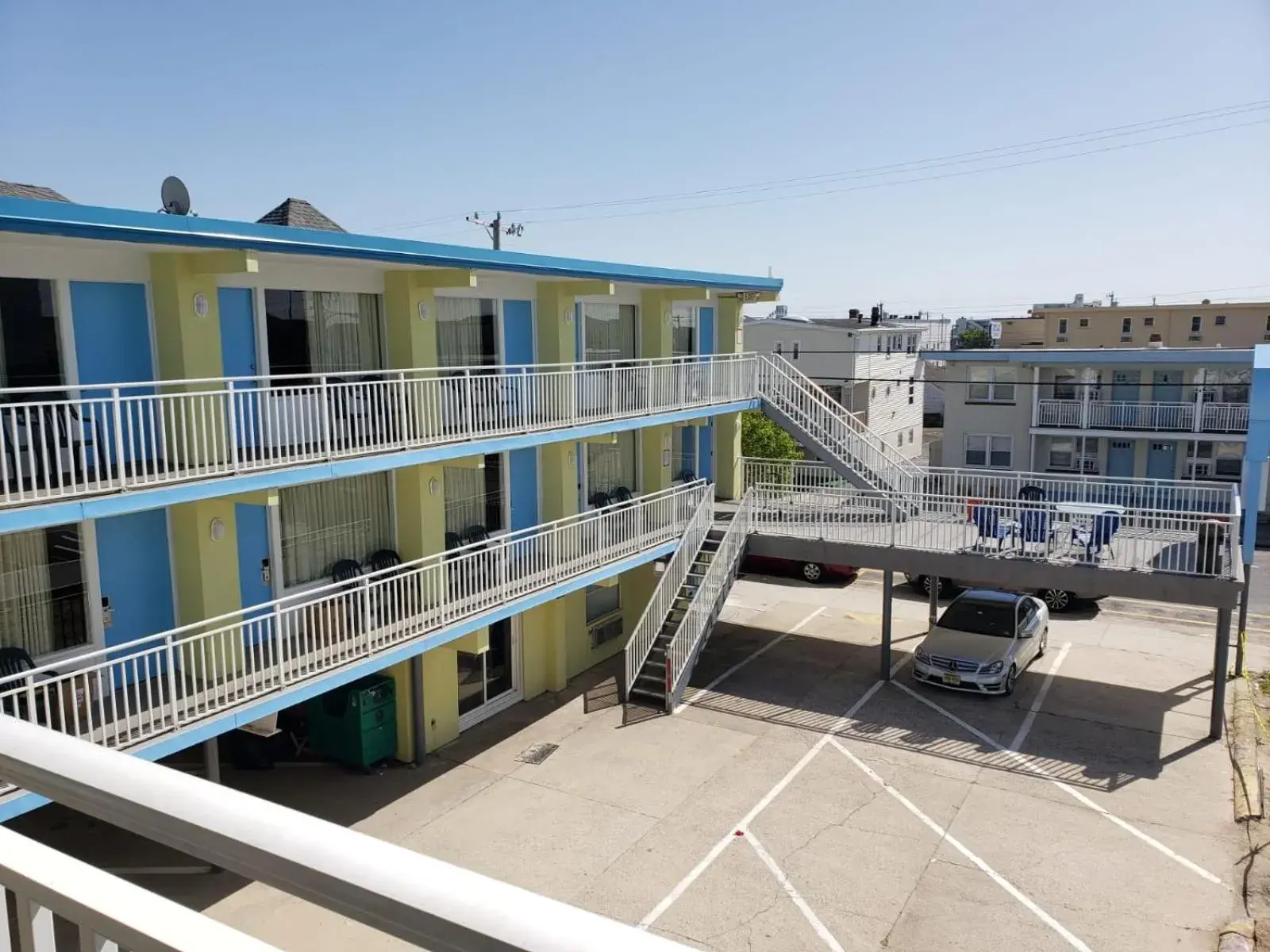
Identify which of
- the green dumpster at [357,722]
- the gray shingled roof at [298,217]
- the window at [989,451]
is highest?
the gray shingled roof at [298,217]

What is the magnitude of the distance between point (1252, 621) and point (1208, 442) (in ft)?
32.0

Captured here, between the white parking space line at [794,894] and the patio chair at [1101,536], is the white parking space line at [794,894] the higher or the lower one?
the lower one

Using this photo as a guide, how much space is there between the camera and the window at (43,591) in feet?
34.1

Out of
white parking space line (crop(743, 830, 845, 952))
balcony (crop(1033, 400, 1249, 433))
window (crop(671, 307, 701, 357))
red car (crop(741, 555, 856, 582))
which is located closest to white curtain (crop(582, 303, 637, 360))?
window (crop(671, 307, 701, 357))

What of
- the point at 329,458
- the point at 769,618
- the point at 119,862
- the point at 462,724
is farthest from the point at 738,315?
the point at 119,862

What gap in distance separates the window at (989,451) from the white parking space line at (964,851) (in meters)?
19.4

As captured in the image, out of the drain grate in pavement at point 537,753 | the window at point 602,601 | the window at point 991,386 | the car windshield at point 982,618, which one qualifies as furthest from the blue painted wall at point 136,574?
the window at point 991,386

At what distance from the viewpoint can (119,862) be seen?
11.8 m

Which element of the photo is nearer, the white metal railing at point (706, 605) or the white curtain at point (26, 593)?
the white curtain at point (26, 593)

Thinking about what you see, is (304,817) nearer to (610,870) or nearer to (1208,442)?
(610,870)

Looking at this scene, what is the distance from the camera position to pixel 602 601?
20.9 m

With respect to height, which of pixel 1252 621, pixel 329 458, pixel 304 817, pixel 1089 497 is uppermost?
pixel 304 817

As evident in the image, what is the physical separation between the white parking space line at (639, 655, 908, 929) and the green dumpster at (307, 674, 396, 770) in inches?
217

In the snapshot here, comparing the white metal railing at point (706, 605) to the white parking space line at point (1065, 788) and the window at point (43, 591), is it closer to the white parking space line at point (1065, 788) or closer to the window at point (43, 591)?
the white parking space line at point (1065, 788)
